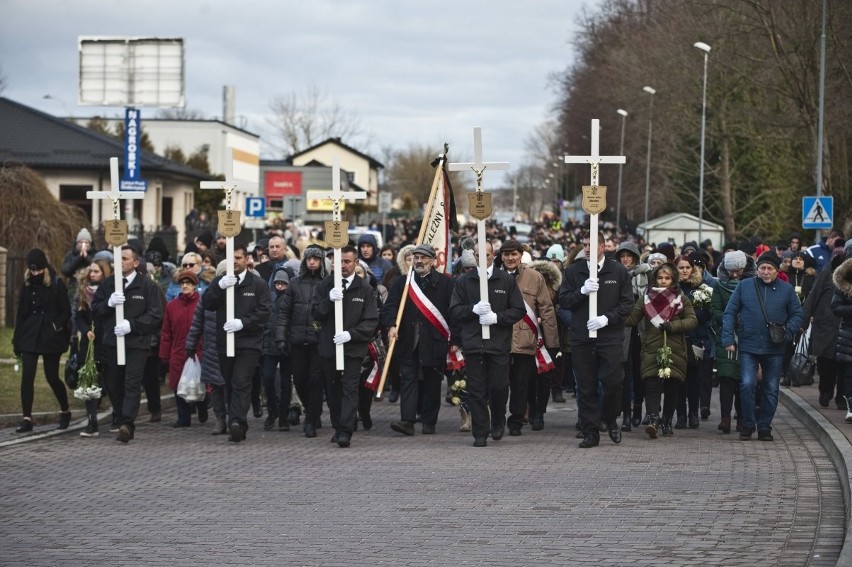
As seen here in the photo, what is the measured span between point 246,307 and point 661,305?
3987 millimetres

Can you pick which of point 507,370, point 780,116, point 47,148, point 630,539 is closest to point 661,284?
point 507,370

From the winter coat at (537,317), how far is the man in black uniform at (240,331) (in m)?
2.46

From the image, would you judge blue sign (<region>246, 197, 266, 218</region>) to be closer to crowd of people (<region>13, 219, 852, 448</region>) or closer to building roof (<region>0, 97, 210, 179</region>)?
building roof (<region>0, 97, 210, 179</region>)

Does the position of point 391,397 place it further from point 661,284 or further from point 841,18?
point 841,18

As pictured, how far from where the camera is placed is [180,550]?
28.4 ft

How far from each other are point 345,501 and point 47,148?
44607 millimetres

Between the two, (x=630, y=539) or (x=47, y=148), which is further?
(x=47, y=148)

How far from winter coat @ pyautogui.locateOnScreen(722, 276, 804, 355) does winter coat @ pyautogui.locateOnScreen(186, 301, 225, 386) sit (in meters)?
4.95

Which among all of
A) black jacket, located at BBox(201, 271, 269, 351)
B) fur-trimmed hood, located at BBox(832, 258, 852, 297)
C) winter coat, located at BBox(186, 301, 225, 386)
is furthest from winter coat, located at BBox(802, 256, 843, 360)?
winter coat, located at BBox(186, 301, 225, 386)

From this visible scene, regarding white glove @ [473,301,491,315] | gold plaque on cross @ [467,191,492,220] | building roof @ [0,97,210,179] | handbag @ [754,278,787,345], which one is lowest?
handbag @ [754,278,787,345]

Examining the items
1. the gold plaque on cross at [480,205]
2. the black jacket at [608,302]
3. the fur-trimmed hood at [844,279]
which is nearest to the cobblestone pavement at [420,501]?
the black jacket at [608,302]

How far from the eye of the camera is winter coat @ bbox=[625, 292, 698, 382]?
14.1 metres

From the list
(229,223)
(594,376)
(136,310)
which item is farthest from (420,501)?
(229,223)

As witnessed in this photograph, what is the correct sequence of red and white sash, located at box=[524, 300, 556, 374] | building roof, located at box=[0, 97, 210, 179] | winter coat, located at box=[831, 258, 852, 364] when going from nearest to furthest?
winter coat, located at box=[831, 258, 852, 364], red and white sash, located at box=[524, 300, 556, 374], building roof, located at box=[0, 97, 210, 179]
